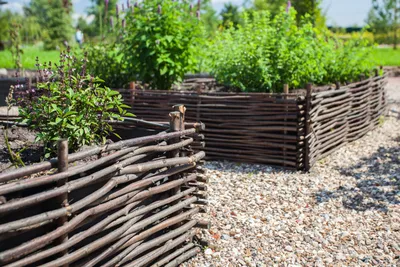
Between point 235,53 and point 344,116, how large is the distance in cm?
181

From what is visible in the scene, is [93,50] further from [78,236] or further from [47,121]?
[78,236]

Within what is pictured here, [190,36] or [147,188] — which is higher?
[190,36]

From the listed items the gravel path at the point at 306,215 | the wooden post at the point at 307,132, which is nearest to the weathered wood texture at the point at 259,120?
the wooden post at the point at 307,132

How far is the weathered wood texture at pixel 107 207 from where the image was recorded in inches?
88.4

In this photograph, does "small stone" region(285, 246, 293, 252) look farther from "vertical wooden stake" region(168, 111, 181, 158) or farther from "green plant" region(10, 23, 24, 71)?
"green plant" region(10, 23, 24, 71)

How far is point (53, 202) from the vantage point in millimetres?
2395

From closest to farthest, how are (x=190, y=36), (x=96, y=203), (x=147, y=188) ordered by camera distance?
(x=96, y=203)
(x=147, y=188)
(x=190, y=36)

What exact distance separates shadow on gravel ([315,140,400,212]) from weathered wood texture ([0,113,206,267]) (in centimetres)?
178

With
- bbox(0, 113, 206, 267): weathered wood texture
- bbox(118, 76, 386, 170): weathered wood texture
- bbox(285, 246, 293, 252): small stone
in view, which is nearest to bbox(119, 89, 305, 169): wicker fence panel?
bbox(118, 76, 386, 170): weathered wood texture

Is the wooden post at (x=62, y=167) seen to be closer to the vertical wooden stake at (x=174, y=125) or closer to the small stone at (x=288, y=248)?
the vertical wooden stake at (x=174, y=125)

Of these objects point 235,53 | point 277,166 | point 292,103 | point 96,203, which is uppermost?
point 235,53

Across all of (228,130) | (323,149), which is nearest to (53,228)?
(228,130)

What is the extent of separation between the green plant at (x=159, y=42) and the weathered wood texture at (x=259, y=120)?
511mm

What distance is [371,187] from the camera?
5.04 m
